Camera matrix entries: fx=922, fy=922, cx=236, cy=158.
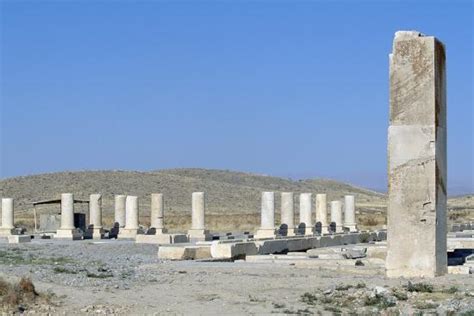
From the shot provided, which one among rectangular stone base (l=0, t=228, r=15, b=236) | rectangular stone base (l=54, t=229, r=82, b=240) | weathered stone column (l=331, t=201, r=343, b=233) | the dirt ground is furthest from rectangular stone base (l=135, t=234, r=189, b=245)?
the dirt ground

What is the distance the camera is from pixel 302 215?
39.9m

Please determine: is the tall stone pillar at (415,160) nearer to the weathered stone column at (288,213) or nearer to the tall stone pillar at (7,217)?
the weathered stone column at (288,213)

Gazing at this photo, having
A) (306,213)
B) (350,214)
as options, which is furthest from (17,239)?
(350,214)

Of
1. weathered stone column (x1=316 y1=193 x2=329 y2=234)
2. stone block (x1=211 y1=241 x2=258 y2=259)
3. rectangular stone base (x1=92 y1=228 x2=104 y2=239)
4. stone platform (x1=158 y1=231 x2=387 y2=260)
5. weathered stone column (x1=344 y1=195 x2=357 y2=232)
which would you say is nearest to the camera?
stone block (x1=211 y1=241 x2=258 y2=259)

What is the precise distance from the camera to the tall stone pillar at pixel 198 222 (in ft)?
121

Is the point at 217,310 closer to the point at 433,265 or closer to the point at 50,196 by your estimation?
the point at 433,265

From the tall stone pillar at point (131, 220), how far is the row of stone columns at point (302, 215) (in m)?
6.20

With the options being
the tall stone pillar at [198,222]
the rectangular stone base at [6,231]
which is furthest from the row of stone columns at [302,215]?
the rectangular stone base at [6,231]

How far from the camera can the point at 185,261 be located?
76.6 feet

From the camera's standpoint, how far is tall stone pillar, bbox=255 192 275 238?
116 ft

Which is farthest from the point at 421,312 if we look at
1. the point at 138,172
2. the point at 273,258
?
the point at 138,172

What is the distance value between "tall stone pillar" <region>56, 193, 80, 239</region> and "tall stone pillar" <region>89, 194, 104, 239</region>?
1.72 m

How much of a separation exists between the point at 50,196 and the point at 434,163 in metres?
65.2

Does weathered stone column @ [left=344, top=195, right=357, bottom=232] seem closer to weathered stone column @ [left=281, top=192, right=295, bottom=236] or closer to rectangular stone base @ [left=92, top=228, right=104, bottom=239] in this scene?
weathered stone column @ [left=281, top=192, right=295, bottom=236]
